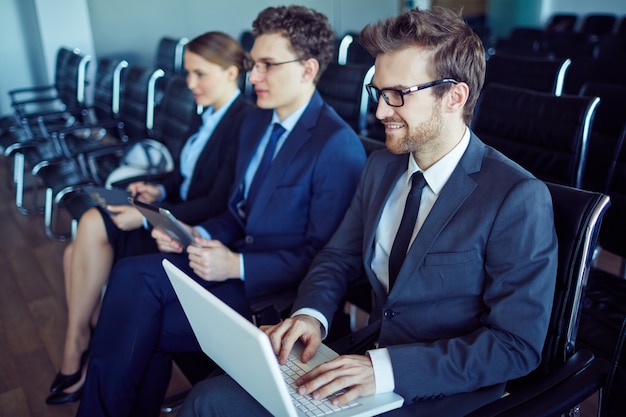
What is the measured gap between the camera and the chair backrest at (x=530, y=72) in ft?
10.0

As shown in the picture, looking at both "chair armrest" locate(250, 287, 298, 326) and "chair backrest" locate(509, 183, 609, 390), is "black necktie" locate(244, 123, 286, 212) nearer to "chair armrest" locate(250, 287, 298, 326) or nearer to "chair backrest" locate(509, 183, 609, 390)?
"chair armrest" locate(250, 287, 298, 326)

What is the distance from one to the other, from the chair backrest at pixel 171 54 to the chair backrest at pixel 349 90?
7.13 ft

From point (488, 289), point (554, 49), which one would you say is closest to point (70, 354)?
point (488, 289)

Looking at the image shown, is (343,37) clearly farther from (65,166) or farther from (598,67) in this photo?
(65,166)

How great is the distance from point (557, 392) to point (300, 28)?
50.6 inches

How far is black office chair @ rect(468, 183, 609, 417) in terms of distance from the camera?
1054mm

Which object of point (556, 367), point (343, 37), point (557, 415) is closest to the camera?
point (557, 415)

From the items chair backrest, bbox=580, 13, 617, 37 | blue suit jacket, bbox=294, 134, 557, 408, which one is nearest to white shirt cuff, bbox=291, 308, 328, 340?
blue suit jacket, bbox=294, 134, 557, 408

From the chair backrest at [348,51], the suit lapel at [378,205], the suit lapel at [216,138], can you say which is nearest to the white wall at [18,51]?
the chair backrest at [348,51]

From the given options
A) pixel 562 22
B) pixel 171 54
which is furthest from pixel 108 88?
pixel 562 22

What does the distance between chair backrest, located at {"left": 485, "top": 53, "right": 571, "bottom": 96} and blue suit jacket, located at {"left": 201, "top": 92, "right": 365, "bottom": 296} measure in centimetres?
161

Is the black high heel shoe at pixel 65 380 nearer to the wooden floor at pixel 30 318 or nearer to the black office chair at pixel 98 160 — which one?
the wooden floor at pixel 30 318

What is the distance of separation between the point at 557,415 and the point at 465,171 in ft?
1.63

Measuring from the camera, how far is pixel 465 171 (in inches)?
47.1
